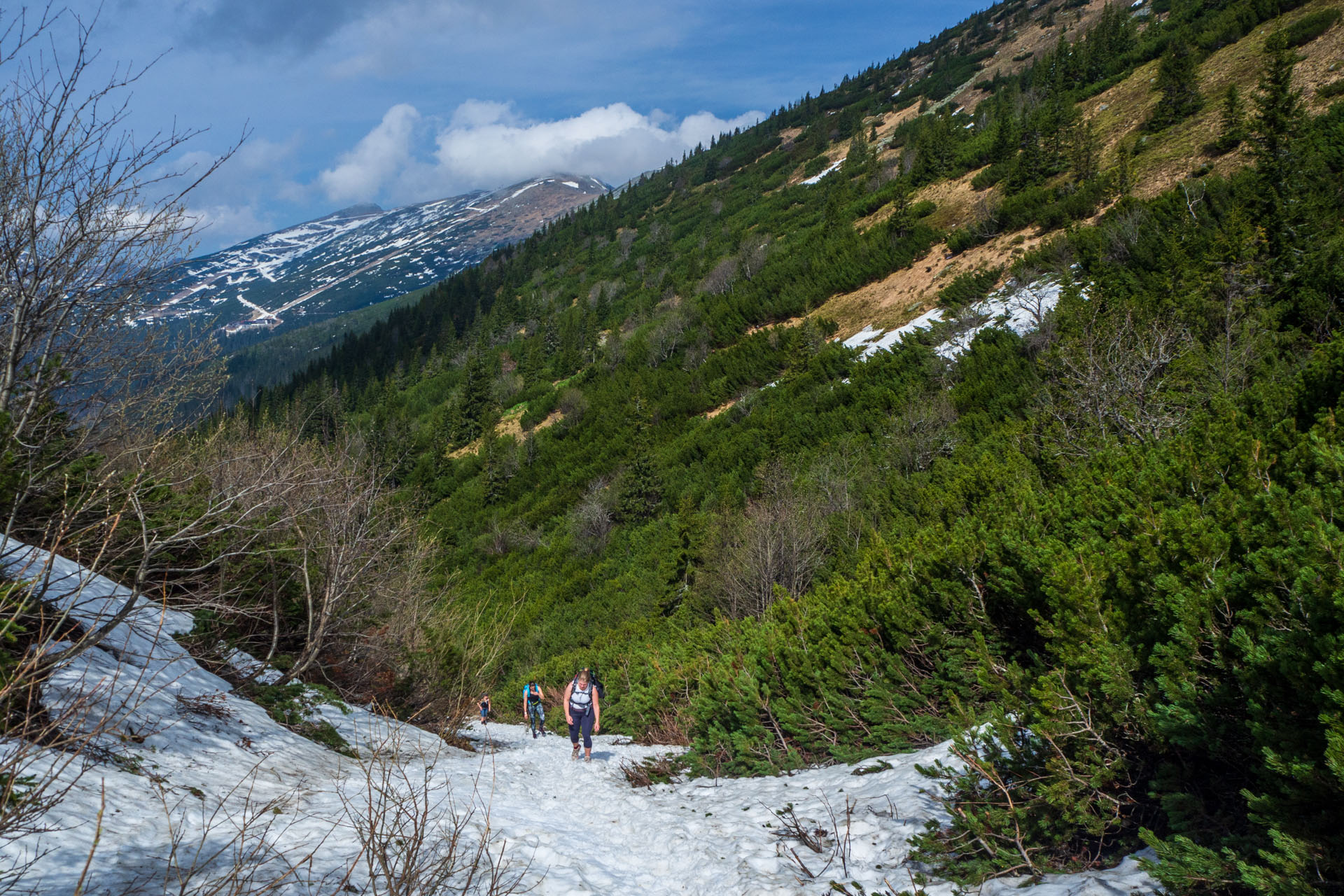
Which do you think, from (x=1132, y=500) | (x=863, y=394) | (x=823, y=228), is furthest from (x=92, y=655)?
(x=823, y=228)

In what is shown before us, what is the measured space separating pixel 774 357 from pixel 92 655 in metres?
28.3

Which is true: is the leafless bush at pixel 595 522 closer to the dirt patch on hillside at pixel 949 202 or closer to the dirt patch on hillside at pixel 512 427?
the dirt patch on hillside at pixel 512 427

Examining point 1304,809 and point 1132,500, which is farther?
point 1132,500

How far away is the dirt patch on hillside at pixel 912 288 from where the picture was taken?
1019 inches

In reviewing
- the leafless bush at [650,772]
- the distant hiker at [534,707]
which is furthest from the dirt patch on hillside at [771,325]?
the leafless bush at [650,772]

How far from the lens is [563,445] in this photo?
36219 mm

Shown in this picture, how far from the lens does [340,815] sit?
3.84 m

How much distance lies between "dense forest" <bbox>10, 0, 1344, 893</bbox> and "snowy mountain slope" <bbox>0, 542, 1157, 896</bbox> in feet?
1.90

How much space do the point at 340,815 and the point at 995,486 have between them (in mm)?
7510

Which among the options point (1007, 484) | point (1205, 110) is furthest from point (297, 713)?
point (1205, 110)

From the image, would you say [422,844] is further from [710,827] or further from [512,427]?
[512,427]

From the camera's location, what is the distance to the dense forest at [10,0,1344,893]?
2.61 m

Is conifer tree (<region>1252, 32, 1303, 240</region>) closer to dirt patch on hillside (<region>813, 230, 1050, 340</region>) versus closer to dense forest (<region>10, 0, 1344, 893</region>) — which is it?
dense forest (<region>10, 0, 1344, 893</region>)

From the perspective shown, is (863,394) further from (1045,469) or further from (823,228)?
(823,228)
